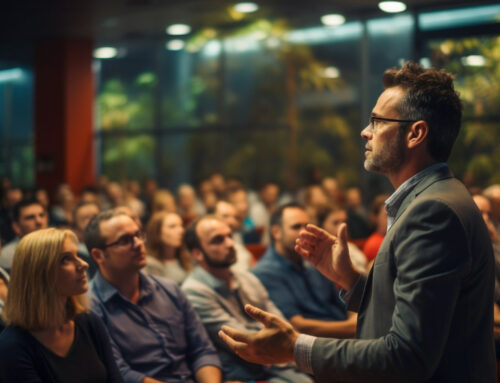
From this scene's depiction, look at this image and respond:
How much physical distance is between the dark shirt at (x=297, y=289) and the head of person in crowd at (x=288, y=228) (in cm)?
6

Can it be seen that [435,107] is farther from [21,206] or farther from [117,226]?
[21,206]

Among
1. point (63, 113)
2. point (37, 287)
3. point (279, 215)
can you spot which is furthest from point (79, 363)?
point (63, 113)

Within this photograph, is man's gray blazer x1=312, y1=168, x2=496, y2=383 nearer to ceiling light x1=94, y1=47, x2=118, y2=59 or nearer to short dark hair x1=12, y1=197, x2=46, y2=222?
short dark hair x1=12, y1=197, x2=46, y2=222

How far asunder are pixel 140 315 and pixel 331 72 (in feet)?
29.6

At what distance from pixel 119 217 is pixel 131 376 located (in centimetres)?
80

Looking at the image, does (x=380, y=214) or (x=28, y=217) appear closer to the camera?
(x=28, y=217)

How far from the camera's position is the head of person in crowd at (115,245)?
3.34 meters

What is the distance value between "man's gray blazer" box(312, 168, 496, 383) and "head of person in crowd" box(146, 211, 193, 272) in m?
3.42

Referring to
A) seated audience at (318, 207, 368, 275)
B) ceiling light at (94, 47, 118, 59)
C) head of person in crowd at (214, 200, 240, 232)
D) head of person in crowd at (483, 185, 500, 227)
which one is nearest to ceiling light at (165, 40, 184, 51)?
ceiling light at (94, 47, 118, 59)

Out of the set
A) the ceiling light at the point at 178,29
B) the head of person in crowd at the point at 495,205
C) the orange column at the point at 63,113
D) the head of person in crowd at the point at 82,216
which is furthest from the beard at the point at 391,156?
the orange column at the point at 63,113

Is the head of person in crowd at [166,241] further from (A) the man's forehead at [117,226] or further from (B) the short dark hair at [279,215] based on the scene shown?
(A) the man's forehead at [117,226]

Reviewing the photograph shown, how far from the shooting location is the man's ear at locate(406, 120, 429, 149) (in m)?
1.81

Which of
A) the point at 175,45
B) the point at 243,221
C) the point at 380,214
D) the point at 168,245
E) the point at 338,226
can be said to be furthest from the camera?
the point at 175,45

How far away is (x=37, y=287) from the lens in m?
2.64
